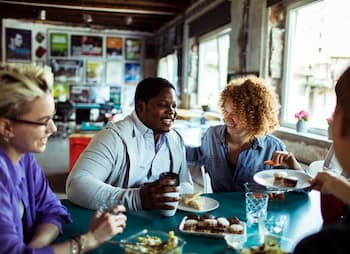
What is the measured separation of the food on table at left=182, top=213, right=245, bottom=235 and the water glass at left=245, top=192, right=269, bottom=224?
0.36 feet

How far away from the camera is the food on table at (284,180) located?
65.4 inches

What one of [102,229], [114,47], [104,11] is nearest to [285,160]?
[102,229]

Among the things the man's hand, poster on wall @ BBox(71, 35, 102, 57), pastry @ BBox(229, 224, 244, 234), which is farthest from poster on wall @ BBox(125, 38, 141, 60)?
pastry @ BBox(229, 224, 244, 234)

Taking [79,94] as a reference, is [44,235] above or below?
below

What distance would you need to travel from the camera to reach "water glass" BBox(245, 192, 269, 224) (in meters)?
1.45

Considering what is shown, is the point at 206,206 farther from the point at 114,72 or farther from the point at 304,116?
the point at 114,72

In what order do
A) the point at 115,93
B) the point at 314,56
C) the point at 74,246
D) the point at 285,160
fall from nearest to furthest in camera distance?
1. the point at 74,246
2. the point at 285,160
3. the point at 314,56
4. the point at 115,93

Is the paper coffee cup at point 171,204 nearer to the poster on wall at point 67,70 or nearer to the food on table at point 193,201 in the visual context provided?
the food on table at point 193,201

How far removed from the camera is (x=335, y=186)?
4.51ft

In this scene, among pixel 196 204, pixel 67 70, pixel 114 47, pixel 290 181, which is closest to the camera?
pixel 196 204

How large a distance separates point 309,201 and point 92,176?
1.06 metres

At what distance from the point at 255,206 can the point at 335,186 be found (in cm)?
32

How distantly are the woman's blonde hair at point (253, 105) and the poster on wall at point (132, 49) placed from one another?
926cm

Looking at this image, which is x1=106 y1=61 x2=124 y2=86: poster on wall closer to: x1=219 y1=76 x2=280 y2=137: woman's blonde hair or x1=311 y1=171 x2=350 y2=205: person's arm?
x1=219 y1=76 x2=280 y2=137: woman's blonde hair
